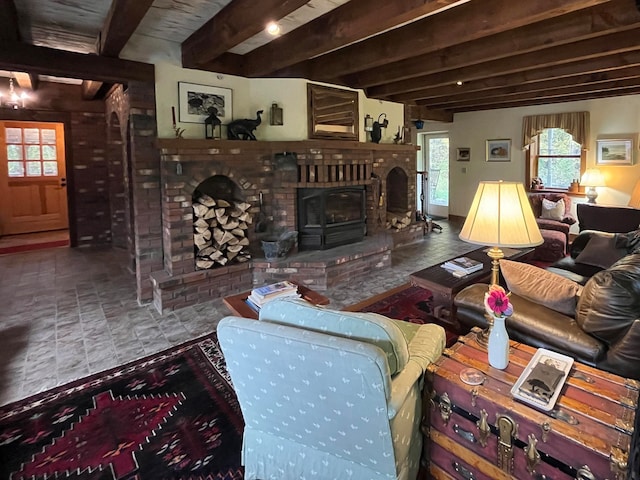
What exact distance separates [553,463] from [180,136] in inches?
152

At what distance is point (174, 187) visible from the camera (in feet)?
12.7

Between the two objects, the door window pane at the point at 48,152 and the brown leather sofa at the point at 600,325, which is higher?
the door window pane at the point at 48,152

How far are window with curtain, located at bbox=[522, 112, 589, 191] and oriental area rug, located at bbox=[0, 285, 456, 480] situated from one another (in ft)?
Answer: 23.0

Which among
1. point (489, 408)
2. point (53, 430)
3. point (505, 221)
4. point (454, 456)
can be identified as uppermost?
point (505, 221)

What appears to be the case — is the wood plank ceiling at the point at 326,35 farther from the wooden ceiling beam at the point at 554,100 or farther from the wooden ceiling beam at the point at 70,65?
the wooden ceiling beam at the point at 554,100

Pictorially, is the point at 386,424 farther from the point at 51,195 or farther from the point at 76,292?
the point at 51,195

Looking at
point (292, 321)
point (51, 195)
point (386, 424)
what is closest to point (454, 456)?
point (386, 424)

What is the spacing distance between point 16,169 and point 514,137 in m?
9.43

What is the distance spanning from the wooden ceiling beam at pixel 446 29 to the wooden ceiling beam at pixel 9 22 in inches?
110

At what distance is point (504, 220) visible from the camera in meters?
1.91

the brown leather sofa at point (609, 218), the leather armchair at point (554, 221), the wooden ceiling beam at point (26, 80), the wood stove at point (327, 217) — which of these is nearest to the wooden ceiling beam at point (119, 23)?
the wooden ceiling beam at point (26, 80)

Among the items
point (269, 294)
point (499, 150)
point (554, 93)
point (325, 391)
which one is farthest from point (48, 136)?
point (554, 93)

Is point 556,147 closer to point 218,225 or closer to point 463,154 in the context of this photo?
point 463,154

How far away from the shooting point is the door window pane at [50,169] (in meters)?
7.50
